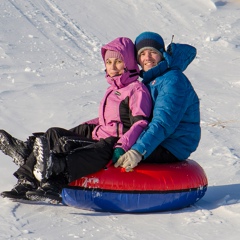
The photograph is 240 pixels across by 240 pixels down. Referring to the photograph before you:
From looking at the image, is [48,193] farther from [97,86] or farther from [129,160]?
[97,86]

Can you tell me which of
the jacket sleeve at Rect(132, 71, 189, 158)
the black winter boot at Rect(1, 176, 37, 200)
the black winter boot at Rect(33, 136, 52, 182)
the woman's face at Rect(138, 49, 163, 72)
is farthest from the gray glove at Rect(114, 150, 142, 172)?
the woman's face at Rect(138, 49, 163, 72)

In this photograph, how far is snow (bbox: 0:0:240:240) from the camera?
13.7 ft

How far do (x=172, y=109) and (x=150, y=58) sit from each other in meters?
0.45

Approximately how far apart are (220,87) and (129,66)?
329 centimetres

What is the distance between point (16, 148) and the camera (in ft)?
15.2

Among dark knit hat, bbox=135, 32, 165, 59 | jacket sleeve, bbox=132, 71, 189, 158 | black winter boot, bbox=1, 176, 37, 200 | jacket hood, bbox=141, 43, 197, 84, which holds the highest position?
dark knit hat, bbox=135, 32, 165, 59

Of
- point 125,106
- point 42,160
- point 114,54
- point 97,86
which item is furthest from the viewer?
point 97,86

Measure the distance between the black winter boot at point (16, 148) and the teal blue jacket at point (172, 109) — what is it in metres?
0.76

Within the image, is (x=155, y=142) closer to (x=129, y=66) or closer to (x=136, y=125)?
(x=136, y=125)

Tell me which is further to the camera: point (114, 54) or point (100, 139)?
point (114, 54)

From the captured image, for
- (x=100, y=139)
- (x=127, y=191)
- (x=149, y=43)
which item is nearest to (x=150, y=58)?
(x=149, y=43)

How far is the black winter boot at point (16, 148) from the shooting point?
4625mm

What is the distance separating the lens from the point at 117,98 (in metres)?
4.68

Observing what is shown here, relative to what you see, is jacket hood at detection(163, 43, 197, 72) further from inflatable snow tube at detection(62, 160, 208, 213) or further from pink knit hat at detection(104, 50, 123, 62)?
inflatable snow tube at detection(62, 160, 208, 213)
